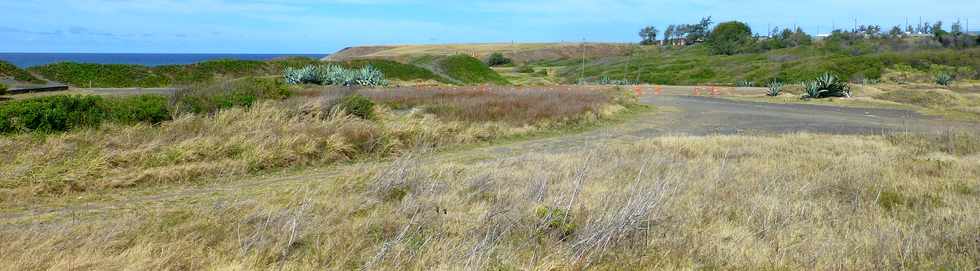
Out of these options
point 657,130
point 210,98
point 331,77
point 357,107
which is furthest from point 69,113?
point 331,77

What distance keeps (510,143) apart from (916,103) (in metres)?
18.5

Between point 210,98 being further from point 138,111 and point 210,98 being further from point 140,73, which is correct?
point 140,73

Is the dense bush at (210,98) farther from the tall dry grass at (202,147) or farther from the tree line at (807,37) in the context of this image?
the tree line at (807,37)

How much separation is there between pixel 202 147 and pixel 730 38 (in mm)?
88531

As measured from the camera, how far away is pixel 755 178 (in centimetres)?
869

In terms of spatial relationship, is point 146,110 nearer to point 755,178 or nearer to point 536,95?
point 755,178

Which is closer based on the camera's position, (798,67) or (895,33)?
(798,67)

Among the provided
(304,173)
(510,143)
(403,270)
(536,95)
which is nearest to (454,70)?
(536,95)

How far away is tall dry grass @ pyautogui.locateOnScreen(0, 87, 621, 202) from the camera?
25.8 ft

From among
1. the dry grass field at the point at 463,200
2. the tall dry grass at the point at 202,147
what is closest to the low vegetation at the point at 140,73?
the tall dry grass at the point at 202,147

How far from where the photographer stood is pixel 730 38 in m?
90.5

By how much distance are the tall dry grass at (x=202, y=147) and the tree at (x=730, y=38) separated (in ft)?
240

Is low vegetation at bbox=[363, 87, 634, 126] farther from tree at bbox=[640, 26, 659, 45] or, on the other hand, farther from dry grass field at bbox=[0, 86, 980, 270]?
tree at bbox=[640, 26, 659, 45]

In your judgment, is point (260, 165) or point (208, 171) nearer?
point (208, 171)
